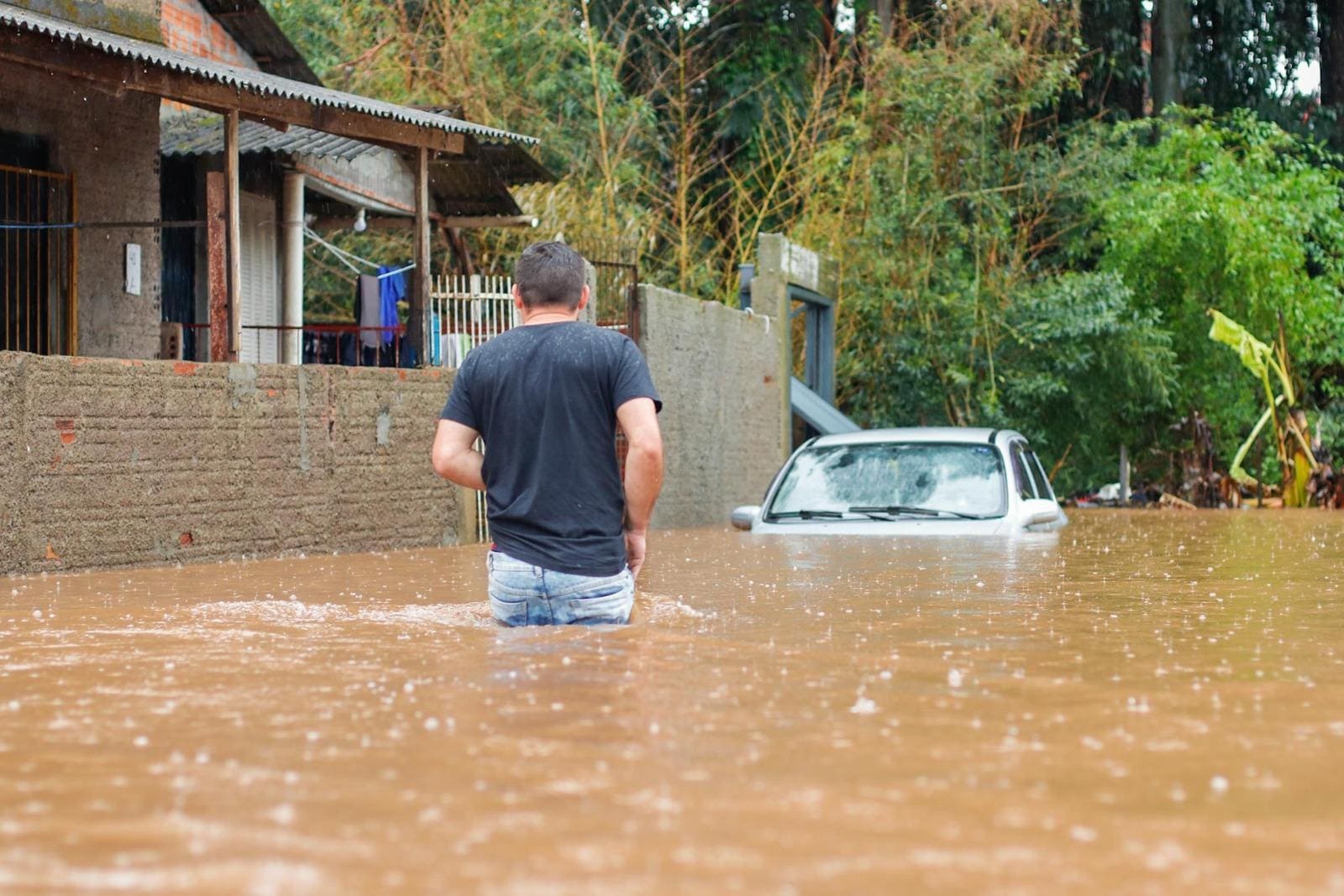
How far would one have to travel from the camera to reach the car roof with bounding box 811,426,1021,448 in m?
12.5

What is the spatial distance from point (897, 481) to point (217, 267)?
4.78 m

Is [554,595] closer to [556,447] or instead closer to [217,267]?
[556,447]

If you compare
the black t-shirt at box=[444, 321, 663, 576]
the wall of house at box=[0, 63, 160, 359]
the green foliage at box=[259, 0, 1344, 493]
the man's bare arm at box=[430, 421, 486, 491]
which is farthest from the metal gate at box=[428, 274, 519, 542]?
the black t-shirt at box=[444, 321, 663, 576]

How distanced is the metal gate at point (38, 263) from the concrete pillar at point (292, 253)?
11.8 feet

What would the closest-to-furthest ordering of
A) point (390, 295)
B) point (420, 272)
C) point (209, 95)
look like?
point (209, 95) < point (420, 272) < point (390, 295)

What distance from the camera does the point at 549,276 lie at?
20.4 ft

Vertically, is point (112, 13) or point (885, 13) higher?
point (885, 13)

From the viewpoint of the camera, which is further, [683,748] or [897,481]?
[897,481]

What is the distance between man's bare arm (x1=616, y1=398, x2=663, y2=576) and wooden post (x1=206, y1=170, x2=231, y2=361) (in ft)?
21.8

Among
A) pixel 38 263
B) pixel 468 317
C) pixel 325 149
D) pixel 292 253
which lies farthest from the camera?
pixel 292 253

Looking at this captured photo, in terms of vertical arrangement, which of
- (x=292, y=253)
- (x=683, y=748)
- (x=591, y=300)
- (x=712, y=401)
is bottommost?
(x=683, y=748)

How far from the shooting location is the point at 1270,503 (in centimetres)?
2402

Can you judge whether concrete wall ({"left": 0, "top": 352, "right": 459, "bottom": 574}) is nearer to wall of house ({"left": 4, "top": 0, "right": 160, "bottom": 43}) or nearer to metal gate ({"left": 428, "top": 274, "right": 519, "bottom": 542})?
metal gate ({"left": 428, "top": 274, "right": 519, "bottom": 542})

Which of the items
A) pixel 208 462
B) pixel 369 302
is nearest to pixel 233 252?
pixel 208 462
